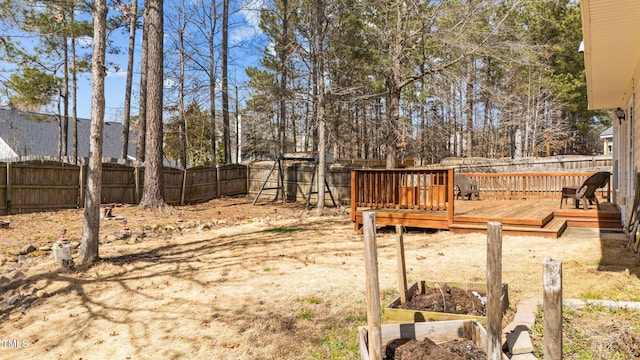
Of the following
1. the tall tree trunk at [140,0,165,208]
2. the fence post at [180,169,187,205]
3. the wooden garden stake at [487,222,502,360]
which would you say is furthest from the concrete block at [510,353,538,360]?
the fence post at [180,169,187,205]

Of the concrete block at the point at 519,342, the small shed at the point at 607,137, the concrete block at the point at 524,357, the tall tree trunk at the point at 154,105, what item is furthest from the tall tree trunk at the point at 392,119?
the small shed at the point at 607,137

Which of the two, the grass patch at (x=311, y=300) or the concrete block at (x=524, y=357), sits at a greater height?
the concrete block at (x=524, y=357)

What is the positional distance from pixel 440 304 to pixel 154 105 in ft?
36.3

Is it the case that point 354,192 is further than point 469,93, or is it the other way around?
point 469,93

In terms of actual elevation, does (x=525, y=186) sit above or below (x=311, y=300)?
above

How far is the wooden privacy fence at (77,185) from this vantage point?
1119 centimetres

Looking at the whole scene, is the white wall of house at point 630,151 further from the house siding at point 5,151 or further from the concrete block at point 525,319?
the house siding at point 5,151

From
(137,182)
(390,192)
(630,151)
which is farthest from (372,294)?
(137,182)

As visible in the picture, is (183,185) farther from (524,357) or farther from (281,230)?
(524,357)

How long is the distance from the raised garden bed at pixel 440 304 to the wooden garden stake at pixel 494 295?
879 millimetres

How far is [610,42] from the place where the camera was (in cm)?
529

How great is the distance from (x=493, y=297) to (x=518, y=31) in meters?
12.1

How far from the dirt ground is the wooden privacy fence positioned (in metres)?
→ 3.13

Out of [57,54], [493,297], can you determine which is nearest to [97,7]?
[493,297]
